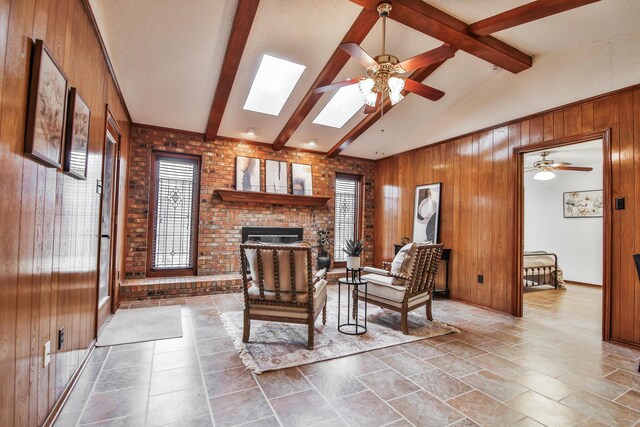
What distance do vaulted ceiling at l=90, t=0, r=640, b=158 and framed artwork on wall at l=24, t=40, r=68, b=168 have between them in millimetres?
1237

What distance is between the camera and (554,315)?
441cm

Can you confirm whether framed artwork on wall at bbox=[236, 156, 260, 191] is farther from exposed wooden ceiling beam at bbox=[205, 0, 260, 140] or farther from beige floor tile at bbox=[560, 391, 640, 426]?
beige floor tile at bbox=[560, 391, 640, 426]

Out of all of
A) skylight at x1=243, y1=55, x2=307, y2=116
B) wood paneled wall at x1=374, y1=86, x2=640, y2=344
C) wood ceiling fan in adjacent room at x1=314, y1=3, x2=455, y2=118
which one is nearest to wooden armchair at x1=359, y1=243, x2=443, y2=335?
wood paneled wall at x1=374, y1=86, x2=640, y2=344

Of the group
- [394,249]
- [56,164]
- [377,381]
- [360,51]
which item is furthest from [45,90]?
[394,249]

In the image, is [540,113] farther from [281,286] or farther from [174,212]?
[174,212]

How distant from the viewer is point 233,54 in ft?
11.6

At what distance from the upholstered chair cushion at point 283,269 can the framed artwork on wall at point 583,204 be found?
6967mm

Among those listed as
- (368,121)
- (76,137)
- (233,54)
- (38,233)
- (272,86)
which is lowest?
(38,233)

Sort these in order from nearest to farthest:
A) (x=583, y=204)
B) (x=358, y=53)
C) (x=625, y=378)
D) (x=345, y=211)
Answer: (x=625, y=378), (x=358, y=53), (x=583, y=204), (x=345, y=211)

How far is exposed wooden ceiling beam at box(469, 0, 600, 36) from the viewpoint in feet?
8.85

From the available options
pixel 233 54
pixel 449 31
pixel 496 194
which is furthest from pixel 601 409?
pixel 233 54

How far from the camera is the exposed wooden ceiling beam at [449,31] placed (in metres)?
2.91

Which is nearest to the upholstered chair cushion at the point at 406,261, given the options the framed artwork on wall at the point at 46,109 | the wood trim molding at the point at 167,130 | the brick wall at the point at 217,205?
the brick wall at the point at 217,205

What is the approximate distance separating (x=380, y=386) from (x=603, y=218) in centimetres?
314
